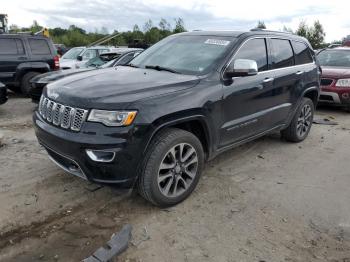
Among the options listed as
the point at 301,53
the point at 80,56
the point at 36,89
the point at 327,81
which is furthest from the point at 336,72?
the point at 80,56

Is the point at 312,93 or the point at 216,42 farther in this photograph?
the point at 312,93

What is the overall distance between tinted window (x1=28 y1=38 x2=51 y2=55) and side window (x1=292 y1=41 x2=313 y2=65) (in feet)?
25.2

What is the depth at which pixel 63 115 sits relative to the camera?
11.3 ft

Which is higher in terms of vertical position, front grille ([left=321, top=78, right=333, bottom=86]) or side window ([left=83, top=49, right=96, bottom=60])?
side window ([left=83, top=49, right=96, bottom=60])

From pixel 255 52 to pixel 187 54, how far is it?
36.4 inches

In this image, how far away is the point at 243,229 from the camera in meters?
3.42

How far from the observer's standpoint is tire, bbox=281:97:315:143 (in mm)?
5871

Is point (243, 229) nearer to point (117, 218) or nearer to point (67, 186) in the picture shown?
point (117, 218)

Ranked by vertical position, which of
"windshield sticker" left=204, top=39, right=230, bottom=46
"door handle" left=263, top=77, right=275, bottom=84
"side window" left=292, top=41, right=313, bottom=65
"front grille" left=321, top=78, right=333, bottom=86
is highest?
"windshield sticker" left=204, top=39, right=230, bottom=46

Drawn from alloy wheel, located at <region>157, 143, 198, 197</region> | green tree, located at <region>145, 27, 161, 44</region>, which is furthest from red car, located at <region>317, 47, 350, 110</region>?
green tree, located at <region>145, 27, 161, 44</region>

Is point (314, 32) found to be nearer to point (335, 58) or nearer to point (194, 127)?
point (335, 58)

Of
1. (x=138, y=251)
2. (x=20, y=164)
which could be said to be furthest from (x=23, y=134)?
(x=138, y=251)

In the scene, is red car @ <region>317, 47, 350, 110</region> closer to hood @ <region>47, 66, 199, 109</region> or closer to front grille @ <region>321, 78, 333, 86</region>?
front grille @ <region>321, 78, 333, 86</region>

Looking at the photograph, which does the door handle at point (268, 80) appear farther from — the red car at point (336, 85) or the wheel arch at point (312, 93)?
the red car at point (336, 85)
